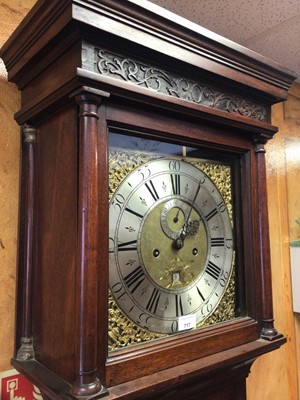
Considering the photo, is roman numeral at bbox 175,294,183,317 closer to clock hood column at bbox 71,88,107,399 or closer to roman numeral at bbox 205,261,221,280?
roman numeral at bbox 205,261,221,280

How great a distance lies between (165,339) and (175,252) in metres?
0.18

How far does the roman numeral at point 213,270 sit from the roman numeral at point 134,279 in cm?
20

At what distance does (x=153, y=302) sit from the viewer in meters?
0.72

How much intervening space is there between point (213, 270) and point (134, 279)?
0.79 feet

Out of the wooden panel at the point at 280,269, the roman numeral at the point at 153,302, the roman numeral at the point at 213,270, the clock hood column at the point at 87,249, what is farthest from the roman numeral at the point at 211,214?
the wooden panel at the point at 280,269

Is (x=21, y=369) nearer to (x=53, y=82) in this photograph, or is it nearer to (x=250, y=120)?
(x=53, y=82)

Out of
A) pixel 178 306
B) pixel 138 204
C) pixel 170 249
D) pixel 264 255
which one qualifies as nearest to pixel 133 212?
pixel 138 204

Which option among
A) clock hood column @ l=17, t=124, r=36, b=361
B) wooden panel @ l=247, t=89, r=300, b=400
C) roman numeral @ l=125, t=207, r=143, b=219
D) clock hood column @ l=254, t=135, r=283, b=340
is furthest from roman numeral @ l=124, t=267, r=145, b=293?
wooden panel @ l=247, t=89, r=300, b=400

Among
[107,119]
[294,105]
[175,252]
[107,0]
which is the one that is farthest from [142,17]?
[294,105]

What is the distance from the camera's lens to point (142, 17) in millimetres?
618

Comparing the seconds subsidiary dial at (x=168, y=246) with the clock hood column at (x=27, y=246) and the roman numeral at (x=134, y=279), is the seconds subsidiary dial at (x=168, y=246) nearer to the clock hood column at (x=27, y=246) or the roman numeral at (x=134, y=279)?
the roman numeral at (x=134, y=279)

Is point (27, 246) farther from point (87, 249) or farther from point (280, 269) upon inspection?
point (280, 269)

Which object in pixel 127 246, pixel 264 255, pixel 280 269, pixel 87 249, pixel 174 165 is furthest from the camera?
pixel 280 269

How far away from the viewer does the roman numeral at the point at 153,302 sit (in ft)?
2.33
